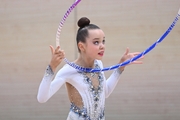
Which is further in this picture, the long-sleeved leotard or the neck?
the neck

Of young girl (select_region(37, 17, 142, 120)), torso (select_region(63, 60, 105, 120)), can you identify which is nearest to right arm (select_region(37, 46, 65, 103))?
young girl (select_region(37, 17, 142, 120))

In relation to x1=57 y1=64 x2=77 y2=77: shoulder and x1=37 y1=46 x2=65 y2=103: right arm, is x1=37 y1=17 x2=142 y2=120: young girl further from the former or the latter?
x1=37 y1=46 x2=65 y2=103: right arm

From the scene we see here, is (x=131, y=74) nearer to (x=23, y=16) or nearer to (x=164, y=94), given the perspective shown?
(x=164, y=94)

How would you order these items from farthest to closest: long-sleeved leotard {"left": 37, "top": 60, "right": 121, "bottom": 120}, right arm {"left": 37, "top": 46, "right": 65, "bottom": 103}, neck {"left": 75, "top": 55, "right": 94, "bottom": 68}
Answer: neck {"left": 75, "top": 55, "right": 94, "bottom": 68} < long-sleeved leotard {"left": 37, "top": 60, "right": 121, "bottom": 120} < right arm {"left": 37, "top": 46, "right": 65, "bottom": 103}

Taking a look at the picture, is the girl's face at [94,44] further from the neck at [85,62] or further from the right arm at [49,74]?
the right arm at [49,74]

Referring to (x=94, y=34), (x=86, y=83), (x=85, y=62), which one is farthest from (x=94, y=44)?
(x=86, y=83)

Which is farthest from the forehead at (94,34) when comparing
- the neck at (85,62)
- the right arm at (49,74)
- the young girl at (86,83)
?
the right arm at (49,74)

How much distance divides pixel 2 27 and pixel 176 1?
90.1 inches

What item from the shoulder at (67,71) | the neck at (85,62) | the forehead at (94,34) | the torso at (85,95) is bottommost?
the torso at (85,95)

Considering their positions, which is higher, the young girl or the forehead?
the forehead

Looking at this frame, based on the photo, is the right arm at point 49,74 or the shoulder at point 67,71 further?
the shoulder at point 67,71

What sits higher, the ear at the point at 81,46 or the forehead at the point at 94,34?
the forehead at the point at 94,34

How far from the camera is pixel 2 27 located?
4.72 metres

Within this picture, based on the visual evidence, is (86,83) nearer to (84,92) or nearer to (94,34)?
(84,92)
